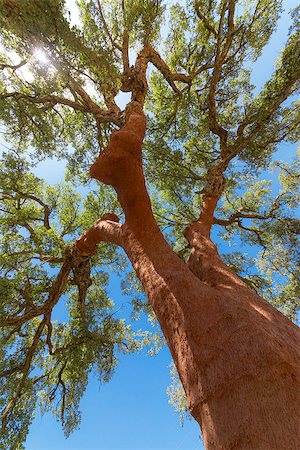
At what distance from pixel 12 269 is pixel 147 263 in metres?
4.89

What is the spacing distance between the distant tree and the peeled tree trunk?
0.01 metres

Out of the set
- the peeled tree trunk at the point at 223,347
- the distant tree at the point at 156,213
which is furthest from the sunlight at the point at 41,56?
the peeled tree trunk at the point at 223,347

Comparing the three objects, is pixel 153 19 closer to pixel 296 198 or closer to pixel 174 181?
pixel 174 181

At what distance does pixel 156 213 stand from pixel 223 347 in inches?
327

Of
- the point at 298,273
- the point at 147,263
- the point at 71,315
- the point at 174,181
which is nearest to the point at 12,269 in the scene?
the point at 71,315

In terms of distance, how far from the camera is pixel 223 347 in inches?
82.6

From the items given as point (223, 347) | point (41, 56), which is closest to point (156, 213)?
point (41, 56)

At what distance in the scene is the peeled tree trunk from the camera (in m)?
1.61

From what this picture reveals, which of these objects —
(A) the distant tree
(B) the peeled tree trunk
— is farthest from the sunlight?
(B) the peeled tree trunk

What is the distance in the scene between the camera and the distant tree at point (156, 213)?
2.06 metres

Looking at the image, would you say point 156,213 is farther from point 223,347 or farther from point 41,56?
point 223,347

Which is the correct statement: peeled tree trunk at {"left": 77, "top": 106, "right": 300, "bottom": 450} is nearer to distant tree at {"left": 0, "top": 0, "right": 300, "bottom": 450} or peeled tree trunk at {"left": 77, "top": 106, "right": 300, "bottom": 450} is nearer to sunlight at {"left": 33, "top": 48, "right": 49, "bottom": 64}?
distant tree at {"left": 0, "top": 0, "right": 300, "bottom": 450}

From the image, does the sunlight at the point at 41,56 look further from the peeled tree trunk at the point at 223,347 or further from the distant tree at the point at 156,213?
the peeled tree trunk at the point at 223,347

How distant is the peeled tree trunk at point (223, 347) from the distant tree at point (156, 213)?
1 cm
